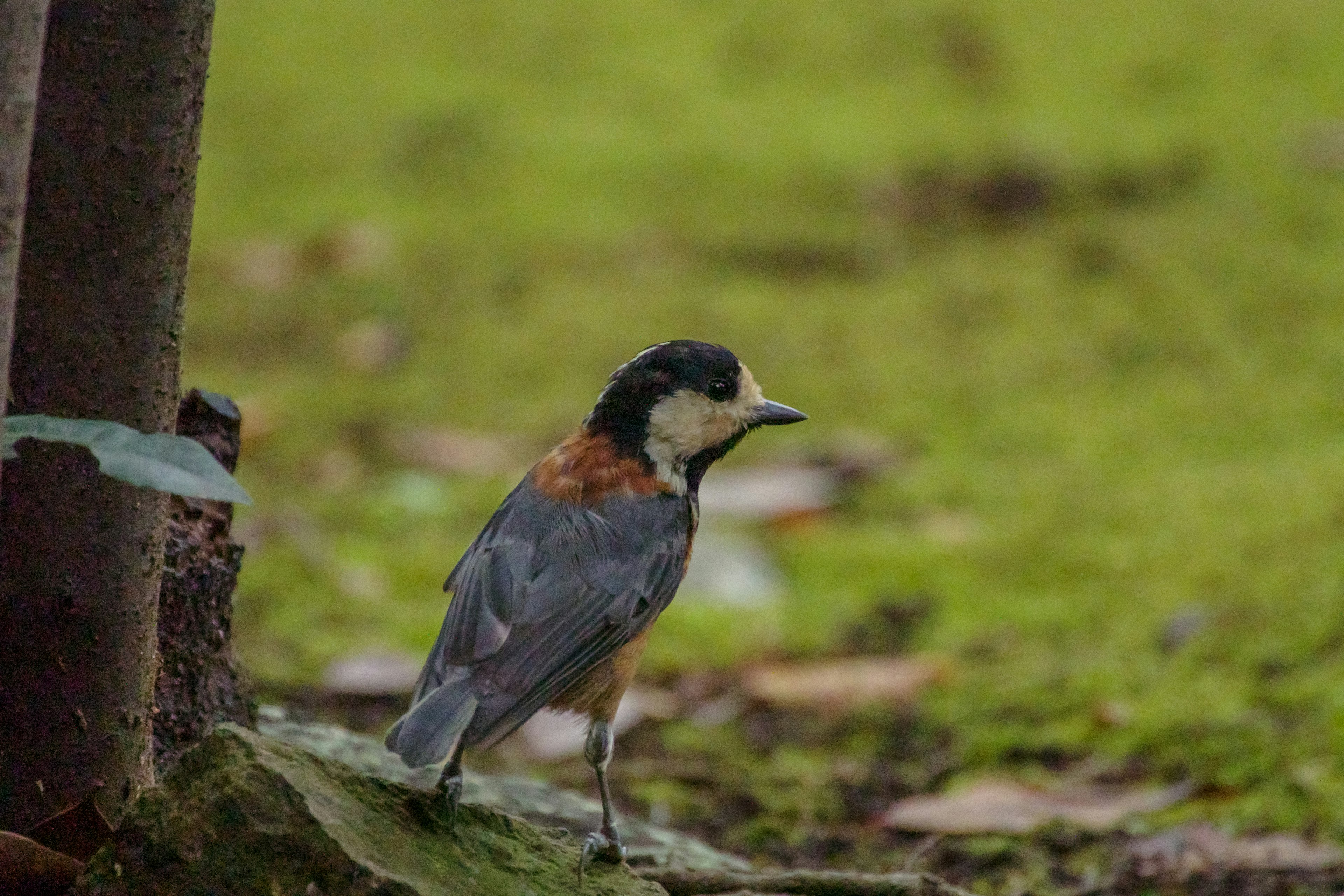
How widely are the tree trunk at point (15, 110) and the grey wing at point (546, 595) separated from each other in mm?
979

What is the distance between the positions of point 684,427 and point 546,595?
64cm

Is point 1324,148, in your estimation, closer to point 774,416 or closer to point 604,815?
point 774,416

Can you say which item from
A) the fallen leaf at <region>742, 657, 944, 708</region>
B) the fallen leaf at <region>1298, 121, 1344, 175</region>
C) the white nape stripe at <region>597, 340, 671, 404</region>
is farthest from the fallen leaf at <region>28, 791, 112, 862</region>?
the fallen leaf at <region>1298, 121, 1344, 175</region>

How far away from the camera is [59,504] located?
1938 mm

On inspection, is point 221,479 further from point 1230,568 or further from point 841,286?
point 841,286

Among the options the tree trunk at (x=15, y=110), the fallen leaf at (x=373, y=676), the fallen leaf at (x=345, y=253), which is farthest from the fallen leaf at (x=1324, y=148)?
the tree trunk at (x=15, y=110)

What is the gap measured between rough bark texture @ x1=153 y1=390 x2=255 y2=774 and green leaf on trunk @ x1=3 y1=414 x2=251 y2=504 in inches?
28.0

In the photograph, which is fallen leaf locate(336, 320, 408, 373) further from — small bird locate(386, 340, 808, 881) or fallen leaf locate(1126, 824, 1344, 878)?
fallen leaf locate(1126, 824, 1344, 878)

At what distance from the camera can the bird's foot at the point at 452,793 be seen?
7.00 ft

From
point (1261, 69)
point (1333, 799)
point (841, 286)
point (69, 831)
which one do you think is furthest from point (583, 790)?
point (1261, 69)

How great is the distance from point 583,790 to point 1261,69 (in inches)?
236

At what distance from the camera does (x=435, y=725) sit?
2.18 m

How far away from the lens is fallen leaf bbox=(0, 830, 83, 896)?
1938 millimetres

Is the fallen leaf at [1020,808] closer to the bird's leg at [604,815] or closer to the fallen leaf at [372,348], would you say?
the bird's leg at [604,815]
